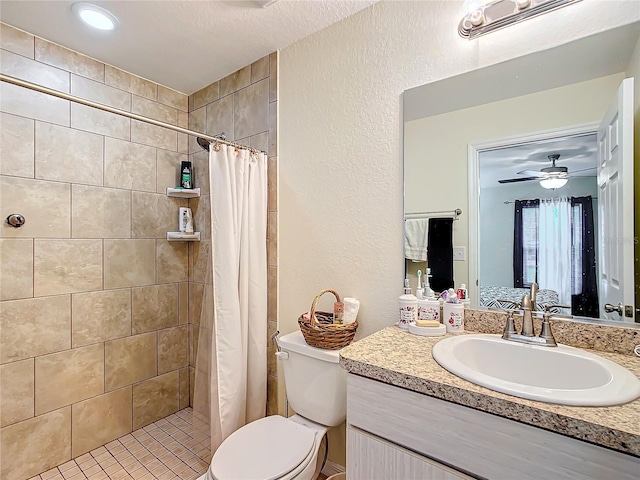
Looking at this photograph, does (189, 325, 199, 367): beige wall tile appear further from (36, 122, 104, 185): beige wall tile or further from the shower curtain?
(36, 122, 104, 185): beige wall tile

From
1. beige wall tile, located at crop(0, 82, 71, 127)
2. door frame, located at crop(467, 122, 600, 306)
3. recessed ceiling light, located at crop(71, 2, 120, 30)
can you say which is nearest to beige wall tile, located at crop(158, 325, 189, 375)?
beige wall tile, located at crop(0, 82, 71, 127)

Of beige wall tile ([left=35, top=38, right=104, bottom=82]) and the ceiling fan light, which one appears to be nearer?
the ceiling fan light

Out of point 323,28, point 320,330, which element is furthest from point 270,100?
point 320,330

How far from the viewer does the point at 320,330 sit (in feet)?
4.65

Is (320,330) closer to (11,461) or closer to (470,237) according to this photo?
(470,237)

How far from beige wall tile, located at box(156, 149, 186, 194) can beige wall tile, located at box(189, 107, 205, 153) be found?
0.37 ft

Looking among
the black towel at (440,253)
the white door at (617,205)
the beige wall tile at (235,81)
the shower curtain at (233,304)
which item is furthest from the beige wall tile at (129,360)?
the white door at (617,205)

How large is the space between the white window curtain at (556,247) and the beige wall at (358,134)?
54 cm

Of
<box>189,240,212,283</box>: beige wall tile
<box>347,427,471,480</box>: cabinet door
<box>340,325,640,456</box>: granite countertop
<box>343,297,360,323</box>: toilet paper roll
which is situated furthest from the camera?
<box>189,240,212,283</box>: beige wall tile

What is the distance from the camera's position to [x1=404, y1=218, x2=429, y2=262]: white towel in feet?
4.67

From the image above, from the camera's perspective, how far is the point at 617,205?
1053mm

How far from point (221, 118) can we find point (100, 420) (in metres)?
2.11

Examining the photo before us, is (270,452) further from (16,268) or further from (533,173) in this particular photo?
(16,268)

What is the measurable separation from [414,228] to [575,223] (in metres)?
0.57
